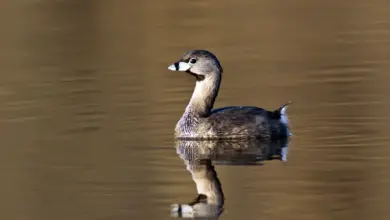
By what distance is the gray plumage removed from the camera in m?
14.6

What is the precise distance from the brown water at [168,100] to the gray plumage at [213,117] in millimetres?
274

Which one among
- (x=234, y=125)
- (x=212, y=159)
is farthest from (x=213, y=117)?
(x=212, y=159)

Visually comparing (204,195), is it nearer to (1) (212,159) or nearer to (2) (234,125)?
(1) (212,159)

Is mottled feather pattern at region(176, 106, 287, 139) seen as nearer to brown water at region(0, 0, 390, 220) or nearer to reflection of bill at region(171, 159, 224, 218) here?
brown water at region(0, 0, 390, 220)

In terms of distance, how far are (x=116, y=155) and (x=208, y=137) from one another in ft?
4.26

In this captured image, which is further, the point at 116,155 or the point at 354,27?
the point at 354,27

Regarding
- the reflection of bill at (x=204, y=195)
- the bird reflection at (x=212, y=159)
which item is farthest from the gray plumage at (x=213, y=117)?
the reflection of bill at (x=204, y=195)

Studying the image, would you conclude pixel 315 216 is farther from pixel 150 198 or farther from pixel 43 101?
pixel 43 101

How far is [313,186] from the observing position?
11969 mm

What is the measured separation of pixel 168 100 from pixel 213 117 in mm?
2373

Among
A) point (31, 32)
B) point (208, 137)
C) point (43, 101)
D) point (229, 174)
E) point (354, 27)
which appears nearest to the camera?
point (229, 174)

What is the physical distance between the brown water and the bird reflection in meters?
0.11

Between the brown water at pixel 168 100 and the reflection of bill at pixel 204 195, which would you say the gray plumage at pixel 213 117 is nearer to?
the brown water at pixel 168 100

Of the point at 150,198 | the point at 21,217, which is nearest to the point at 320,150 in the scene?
the point at 150,198
